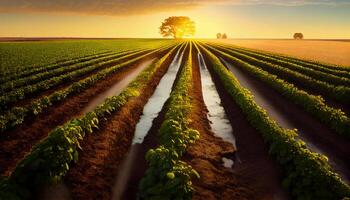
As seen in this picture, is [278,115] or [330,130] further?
[278,115]

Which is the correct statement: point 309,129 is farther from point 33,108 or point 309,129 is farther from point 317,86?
point 33,108

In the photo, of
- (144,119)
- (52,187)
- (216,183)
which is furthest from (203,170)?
(144,119)

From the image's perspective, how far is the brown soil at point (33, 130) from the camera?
10.4 metres

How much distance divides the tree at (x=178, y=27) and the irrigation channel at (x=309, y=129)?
141731 millimetres

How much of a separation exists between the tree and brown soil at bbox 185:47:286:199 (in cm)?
14934

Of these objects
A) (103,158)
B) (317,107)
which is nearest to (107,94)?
(103,158)

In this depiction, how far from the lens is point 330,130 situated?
44.9ft

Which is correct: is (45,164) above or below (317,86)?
above

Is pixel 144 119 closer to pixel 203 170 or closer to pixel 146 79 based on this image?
pixel 203 170

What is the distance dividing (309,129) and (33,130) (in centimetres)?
1023

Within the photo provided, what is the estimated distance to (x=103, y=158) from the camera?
10297 millimetres

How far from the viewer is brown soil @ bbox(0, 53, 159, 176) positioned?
10.4 m

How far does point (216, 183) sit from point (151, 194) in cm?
201

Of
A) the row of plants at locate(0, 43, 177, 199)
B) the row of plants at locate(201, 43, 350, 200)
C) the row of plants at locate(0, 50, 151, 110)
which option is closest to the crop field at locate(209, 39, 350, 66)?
the row of plants at locate(0, 50, 151, 110)
